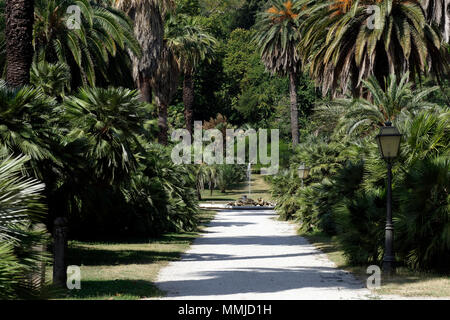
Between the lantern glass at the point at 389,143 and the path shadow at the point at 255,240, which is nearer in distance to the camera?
the lantern glass at the point at 389,143

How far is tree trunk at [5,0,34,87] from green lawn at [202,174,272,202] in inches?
1797

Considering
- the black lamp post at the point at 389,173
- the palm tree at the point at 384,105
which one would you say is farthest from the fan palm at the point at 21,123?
the palm tree at the point at 384,105

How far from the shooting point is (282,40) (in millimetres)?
43281

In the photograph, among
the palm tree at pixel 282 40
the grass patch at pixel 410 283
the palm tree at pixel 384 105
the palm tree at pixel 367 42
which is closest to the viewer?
the grass patch at pixel 410 283

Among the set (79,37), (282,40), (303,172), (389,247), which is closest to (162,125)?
(303,172)

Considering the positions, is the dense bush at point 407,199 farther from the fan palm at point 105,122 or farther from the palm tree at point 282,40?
the palm tree at point 282,40

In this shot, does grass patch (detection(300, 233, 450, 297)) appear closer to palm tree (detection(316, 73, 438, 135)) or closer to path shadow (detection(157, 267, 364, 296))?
path shadow (detection(157, 267, 364, 296))

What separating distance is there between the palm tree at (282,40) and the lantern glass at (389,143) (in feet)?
101

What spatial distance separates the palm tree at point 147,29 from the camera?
30.6 m

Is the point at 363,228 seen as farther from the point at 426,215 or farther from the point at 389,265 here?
the point at 426,215

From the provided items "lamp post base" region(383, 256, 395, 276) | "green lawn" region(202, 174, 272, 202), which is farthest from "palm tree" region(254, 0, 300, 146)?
"lamp post base" region(383, 256, 395, 276)

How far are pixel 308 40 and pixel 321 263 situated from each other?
41.0 ft

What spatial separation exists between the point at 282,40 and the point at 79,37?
23358mm

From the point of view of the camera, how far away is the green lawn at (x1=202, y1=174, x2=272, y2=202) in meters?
60.7
